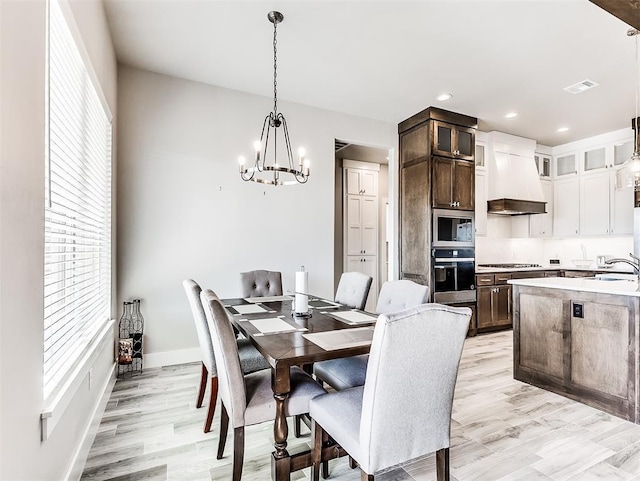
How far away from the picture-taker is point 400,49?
3.08 metres

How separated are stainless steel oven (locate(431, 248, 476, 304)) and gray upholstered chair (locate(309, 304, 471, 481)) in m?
3.12

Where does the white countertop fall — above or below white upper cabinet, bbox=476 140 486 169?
below

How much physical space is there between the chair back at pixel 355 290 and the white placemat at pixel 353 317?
1.61 ft

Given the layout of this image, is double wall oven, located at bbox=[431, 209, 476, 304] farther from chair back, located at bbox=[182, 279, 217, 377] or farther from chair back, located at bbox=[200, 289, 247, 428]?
chair back, located at bbox=[200, 289, 247, 428]

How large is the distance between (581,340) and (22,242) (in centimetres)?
353

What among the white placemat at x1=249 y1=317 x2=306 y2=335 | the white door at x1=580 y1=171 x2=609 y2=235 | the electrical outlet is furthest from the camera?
the white door at x1=580 y1=171 x2=609 y2=235

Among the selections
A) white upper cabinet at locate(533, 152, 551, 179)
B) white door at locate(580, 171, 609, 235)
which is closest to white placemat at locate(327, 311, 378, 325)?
white door at locate(580, 171, 609, 235)

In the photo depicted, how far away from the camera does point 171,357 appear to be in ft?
11.7

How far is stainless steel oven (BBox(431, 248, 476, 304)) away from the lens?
448 centimetres

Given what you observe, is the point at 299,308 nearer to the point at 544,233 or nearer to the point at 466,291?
the point at 466,291

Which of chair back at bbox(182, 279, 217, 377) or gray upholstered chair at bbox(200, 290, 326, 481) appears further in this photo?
chair back at bbox(182, 279, 217, 377)

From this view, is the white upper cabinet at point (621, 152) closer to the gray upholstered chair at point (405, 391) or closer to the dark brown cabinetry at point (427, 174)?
the dark brown cabinetry at point (427, 174)

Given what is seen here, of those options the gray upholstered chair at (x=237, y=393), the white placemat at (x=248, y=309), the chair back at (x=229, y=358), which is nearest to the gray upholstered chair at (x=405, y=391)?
the gray upholstered chair at (x=237, y=393)

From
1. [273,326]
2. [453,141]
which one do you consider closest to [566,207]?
[453,141]
